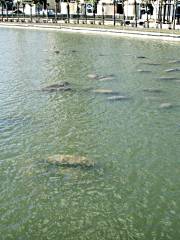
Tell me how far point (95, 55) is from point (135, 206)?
961 inches

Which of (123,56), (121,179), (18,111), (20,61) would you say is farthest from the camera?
(123,56)

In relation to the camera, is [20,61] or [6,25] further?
[6,25]

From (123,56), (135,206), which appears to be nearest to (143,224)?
(135,206)

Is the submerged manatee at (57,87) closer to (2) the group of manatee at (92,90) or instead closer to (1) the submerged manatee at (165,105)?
(2) the group of manatee at (92,90)

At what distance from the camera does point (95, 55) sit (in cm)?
3381

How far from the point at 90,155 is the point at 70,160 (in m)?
1.02

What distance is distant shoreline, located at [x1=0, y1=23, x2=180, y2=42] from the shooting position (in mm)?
44694

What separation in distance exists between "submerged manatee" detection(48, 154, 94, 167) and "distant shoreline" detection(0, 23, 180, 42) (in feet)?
105

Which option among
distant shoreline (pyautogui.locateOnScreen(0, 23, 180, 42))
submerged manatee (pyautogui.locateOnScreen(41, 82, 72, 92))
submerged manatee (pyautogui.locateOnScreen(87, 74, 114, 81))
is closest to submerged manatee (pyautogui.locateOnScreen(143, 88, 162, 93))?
submerged manatee (pyautogui.locateOnScreen(87, 74, 114, 81))

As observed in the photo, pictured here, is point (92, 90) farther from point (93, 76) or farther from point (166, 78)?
point (166, 78)

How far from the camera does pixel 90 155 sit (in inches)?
519

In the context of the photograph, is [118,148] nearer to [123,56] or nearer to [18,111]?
[18,111]

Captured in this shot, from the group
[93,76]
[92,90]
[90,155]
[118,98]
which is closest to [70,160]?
[90,155]

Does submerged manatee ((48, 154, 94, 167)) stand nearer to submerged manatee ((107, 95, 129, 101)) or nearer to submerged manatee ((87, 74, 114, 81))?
submerged manatee ((107, 95, 129, 101))
